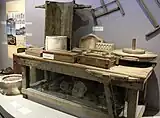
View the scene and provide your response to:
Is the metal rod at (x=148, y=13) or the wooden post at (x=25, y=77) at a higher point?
the metal rod at (x=148, y=13)

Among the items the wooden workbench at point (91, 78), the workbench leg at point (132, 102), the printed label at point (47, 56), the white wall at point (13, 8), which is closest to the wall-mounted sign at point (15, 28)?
the white wall at point (13, 8)

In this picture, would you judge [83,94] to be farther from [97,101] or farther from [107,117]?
[107,117]

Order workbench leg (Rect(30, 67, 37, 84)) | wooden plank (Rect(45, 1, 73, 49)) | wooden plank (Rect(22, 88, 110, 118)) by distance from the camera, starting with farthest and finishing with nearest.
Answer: workbench leg (Rect(30, 67, 37, 84)), wooden plank (Rect(45, 1, 73, 49)), wooden plank (Rect(22, 88, 110, 118))

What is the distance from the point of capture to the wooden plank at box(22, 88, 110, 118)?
5.18 ft

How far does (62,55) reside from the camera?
1667mm

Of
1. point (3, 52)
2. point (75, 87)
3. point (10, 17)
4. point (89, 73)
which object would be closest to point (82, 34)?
point (75, 87)

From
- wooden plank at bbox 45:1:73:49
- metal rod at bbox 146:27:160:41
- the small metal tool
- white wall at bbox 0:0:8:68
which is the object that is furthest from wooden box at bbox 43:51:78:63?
white wall at bbox 0:0:8:68

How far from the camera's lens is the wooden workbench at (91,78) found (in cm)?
133

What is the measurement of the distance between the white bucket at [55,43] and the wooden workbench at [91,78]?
0.16m

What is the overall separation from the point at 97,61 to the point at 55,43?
0.54 metres

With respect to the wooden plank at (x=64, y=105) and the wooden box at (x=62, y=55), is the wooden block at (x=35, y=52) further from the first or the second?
the wooden plank at (x=64, y=105)

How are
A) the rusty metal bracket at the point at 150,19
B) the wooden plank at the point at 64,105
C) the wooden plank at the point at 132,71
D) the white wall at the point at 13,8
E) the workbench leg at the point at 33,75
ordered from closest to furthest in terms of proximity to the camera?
the wooden plank at the point at 132,71 < the wooden plank at the point at 64,105 < the rusty metal bracket at the point at 150,19 < the workbench leg at the point at 33,75 < the white wall at the point at 13,8

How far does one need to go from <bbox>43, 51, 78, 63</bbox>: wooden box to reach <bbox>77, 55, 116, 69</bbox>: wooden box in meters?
0.05

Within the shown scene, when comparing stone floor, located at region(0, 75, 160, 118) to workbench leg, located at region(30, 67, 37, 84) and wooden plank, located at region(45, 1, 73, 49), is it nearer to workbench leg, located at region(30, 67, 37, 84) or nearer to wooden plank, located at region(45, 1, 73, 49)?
workbench leg, located at region(30, 67, 37, 84)
